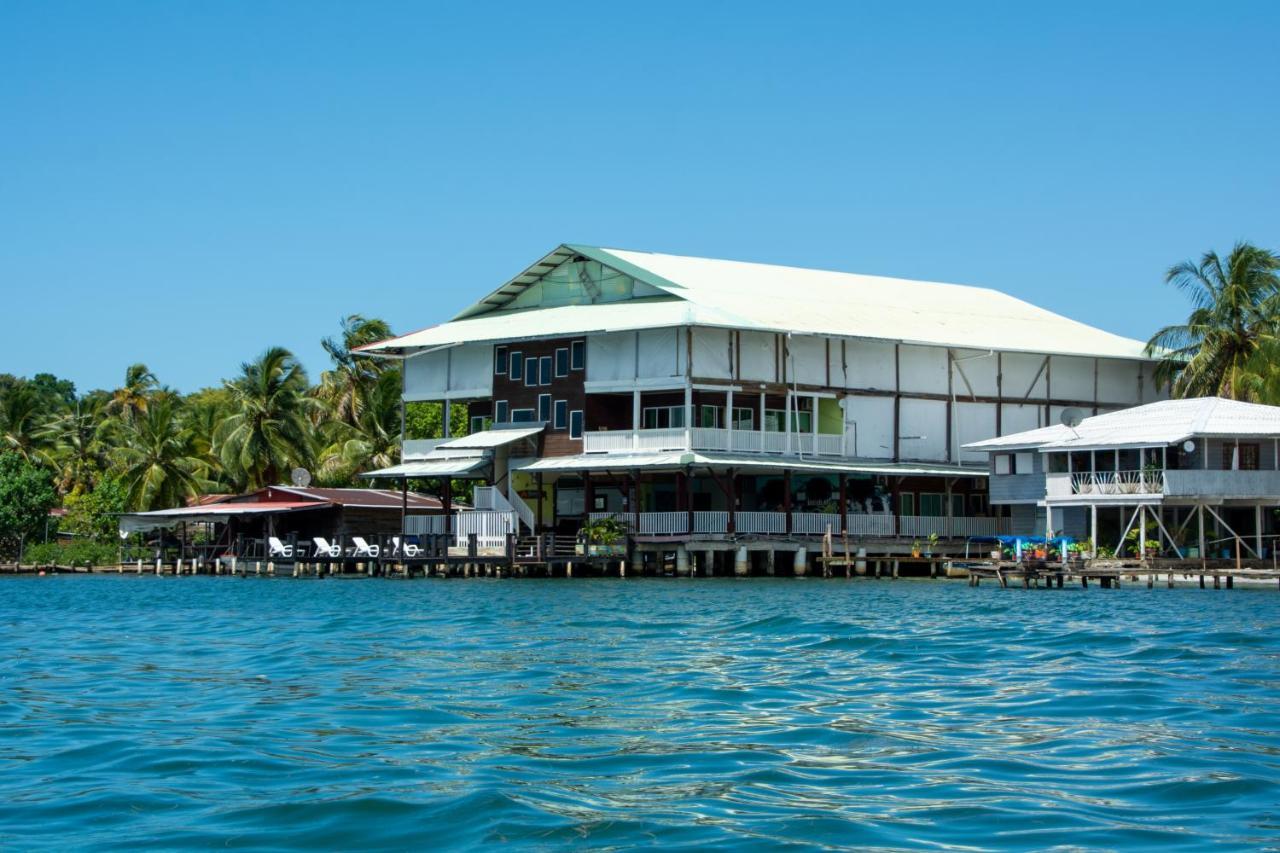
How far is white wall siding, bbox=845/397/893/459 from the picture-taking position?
188 feet

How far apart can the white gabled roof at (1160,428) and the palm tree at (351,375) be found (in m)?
33.4

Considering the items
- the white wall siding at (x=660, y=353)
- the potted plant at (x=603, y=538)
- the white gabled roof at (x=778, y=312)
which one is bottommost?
the potted plant at (x=603, y=538)

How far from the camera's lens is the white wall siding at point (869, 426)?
188 feet

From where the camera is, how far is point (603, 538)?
51.4m

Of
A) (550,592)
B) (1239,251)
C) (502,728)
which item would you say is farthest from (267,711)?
(1239,251)

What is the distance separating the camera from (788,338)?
2183 inches

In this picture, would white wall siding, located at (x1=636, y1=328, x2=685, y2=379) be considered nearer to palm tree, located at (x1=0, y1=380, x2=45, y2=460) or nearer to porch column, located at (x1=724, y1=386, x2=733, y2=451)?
porch column, located at (x1=724, y1=386, x2=733, y2=451)

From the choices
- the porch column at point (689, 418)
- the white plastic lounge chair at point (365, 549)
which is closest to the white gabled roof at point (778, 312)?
the porch column at point (689, 418)

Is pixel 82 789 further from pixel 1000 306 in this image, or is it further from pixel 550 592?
pixel 1000 306

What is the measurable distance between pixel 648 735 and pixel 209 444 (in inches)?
2660

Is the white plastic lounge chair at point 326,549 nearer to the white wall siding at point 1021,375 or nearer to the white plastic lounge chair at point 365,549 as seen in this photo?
the white plastic lounge chair at point 365,549

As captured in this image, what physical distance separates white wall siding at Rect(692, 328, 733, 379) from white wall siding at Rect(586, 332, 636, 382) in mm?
2416

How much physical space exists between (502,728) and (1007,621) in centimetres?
1620

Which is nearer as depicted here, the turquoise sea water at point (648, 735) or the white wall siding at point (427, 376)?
the turquoise sea water at point (648, 735)
